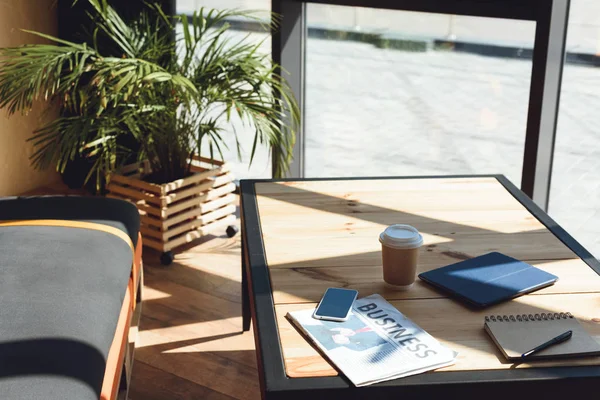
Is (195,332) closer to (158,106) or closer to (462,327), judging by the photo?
(158,106)

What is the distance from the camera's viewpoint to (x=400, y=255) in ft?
5.17

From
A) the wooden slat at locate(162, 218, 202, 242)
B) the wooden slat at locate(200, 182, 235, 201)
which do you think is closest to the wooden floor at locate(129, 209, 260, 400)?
the wooden slat at locate(162, 218, 202, 242)

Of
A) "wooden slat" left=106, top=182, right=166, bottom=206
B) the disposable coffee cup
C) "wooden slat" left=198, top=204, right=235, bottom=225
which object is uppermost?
the disposable coffee cup

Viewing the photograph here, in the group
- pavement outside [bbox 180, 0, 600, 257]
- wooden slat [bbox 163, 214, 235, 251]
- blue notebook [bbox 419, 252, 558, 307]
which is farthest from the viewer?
wooden slat [bbox 163, 214, 235, 251]

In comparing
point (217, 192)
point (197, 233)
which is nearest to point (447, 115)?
point (217, 192)

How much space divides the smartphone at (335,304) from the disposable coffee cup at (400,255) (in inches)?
3.5

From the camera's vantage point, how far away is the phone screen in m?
1.50

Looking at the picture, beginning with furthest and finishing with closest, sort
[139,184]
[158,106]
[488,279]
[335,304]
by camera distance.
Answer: [139,184]
[158,106]
[488,279]
[335,304]

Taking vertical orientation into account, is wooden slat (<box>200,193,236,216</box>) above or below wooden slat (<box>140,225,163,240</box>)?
above

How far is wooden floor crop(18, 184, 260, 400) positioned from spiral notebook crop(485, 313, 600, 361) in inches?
38.4

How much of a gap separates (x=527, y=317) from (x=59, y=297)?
3.40ft

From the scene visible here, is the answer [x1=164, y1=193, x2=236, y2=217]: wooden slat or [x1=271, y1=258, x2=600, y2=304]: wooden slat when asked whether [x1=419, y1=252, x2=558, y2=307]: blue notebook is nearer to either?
[x1=271, y1=258, x2=600, y2=304]: wooden slat

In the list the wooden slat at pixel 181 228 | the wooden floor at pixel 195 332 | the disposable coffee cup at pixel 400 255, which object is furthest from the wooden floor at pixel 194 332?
the disposable coffee cup at pixel 400 255

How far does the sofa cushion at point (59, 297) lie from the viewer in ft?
4.90
